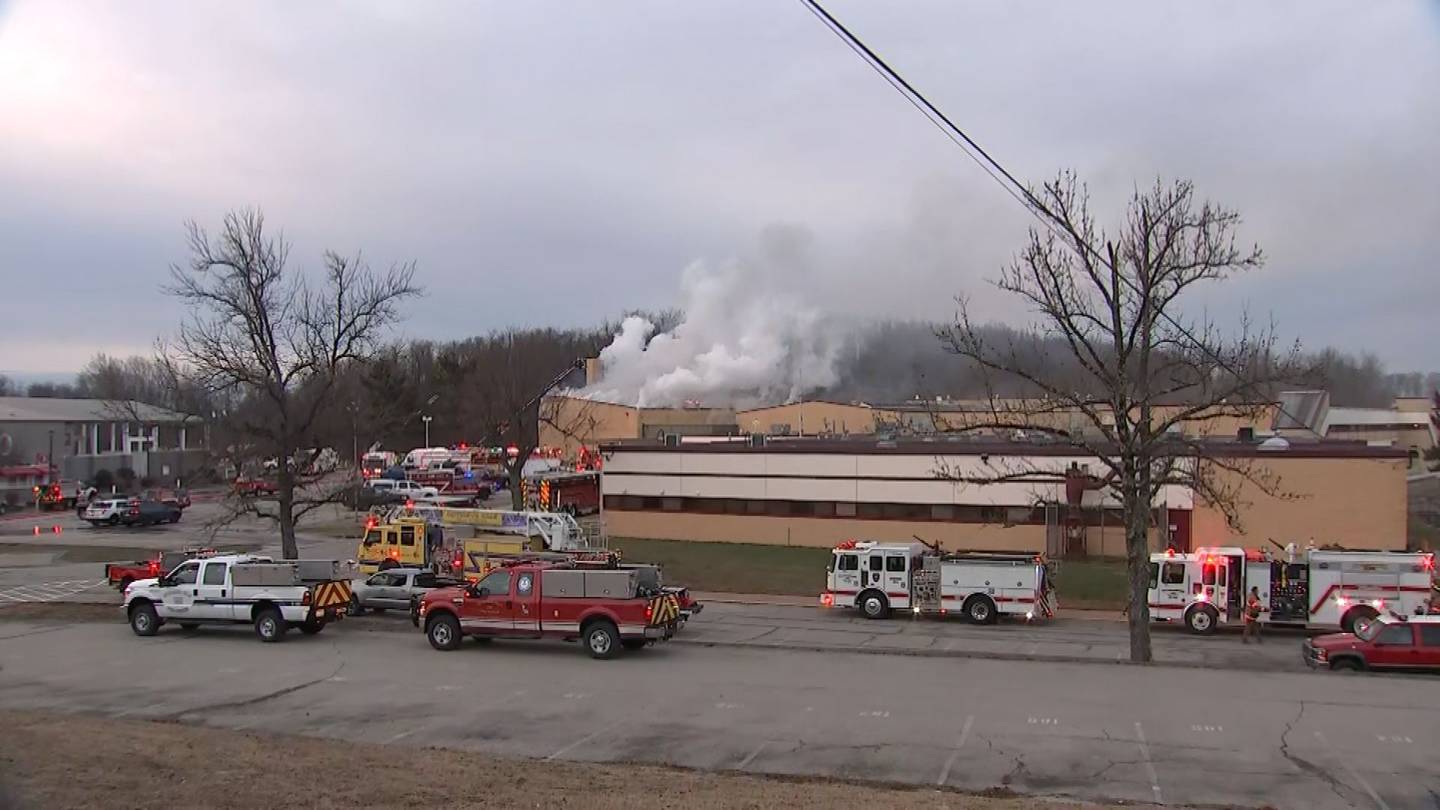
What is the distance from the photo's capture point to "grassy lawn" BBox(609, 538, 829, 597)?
131ft

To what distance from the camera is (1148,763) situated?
14.9m

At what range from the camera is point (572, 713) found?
18156 mm

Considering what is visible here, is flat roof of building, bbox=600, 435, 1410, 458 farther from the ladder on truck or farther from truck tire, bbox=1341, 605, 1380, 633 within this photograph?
the ladder on truck

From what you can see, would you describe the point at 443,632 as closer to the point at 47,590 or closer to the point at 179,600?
the point at 179,600

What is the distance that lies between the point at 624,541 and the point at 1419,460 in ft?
303

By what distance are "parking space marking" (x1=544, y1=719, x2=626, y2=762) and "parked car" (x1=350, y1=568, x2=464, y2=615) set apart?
13428 mm

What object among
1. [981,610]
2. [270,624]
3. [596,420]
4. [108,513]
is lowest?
[981,610]

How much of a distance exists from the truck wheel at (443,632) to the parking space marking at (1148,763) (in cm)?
1434

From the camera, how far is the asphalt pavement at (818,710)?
47.8 feet

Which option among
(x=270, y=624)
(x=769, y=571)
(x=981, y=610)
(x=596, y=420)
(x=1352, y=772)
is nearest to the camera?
(x=1352, y=772)

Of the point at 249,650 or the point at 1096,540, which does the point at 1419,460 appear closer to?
the point at 1096,540

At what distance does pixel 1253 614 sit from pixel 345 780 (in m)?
25.3

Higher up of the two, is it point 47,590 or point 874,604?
point 874,604

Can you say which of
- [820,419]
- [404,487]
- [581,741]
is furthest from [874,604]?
[820,419]
